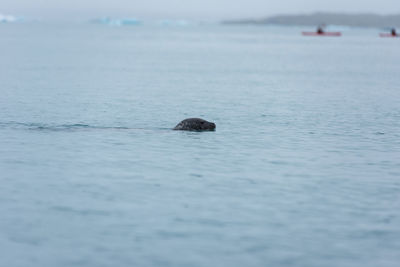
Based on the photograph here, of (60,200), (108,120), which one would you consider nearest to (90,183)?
(60,200)

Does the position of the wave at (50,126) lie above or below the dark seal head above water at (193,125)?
below

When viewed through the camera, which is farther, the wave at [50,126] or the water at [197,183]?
the wave at [50,126]

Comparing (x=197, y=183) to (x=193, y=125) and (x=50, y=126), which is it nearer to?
(x=193, y=125)

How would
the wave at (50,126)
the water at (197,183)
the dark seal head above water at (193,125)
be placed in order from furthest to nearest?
the wave at (50,126) < the dark seal head above water at (193,125) < the water at (197,183)

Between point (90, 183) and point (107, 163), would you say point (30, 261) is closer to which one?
point (90, 183)

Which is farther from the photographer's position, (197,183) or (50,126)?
(50,126)

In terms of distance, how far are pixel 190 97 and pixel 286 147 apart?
55.3 ft

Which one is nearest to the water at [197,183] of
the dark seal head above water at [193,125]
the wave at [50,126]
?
the wave at [50,126]

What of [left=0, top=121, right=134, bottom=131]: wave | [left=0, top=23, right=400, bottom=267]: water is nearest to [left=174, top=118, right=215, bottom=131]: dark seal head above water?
[left=0, top=23, right=400, bottom=267]: water

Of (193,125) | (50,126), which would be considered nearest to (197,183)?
(193,125)

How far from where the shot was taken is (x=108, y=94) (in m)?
39.0

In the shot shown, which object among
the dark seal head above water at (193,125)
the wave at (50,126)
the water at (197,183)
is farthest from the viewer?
the wave at (50,126)

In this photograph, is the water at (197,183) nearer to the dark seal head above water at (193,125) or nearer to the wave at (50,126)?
the wave at (50,126)

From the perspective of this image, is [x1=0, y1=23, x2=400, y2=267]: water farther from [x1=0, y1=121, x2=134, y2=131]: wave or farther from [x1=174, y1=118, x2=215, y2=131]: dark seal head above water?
[x1=174, y1=118, x2=215, y2=131]: dark seal head above water
